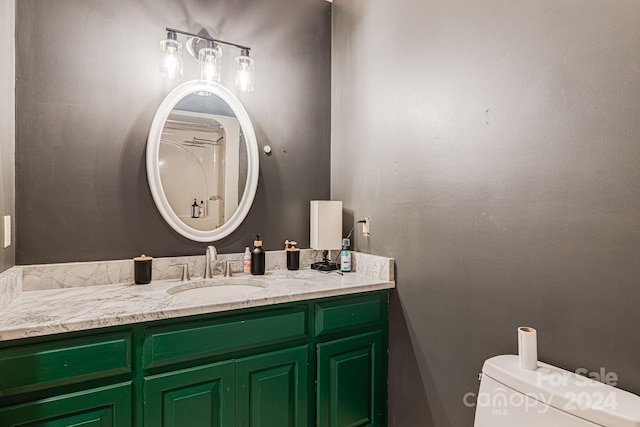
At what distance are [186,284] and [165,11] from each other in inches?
54.8

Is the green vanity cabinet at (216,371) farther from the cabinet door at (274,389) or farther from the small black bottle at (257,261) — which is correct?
the small black bottle at (257,261)

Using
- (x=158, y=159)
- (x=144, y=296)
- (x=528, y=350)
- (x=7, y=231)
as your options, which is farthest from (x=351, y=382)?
(x=7, y=231)

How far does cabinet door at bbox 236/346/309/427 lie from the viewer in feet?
4.78

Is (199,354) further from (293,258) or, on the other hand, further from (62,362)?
(293,258)

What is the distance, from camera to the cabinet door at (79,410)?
1108 mm

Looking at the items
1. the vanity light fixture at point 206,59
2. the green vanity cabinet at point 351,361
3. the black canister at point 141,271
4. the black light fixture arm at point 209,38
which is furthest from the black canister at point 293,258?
the black light fixture arm at point 209,38

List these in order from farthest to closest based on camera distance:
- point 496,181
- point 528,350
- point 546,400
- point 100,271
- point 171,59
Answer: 1. point 171,59
2. point 100,271
3. point 496,181
4. point 528,350
5. point 546,400

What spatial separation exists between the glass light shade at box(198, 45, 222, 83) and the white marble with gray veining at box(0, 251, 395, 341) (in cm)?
97

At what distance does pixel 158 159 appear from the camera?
181 centimetres

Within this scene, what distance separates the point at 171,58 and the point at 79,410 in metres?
1.54

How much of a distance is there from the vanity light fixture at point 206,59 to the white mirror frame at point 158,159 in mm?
70

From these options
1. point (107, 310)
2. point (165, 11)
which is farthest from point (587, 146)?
point (165, 11)

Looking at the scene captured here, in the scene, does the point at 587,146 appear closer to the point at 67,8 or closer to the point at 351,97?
the point at 351,97

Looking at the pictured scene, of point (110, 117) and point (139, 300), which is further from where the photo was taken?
point (110, 117)
